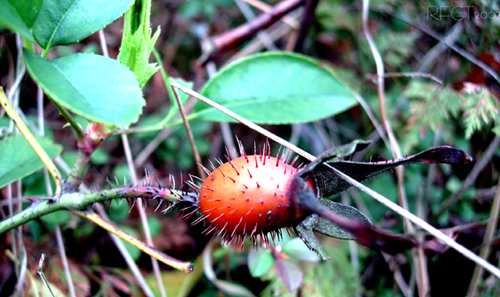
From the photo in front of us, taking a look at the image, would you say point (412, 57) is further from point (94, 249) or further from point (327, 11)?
point (94, 249)

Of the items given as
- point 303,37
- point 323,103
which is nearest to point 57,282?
point 323,103

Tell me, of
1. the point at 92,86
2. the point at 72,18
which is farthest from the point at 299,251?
the point at 72,18

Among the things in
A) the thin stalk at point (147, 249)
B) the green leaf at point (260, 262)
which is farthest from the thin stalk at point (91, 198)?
the green leaf at point (260, 262)

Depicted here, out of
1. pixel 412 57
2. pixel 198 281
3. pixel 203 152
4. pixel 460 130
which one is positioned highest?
pixel 412 57

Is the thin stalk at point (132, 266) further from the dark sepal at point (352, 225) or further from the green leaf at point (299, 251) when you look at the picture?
the dark sepal at point (352, 225)

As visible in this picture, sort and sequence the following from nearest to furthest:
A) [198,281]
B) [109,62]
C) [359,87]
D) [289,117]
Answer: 1. [109,62]
2. [289,117]
3. [198,281]
4. [359,87]

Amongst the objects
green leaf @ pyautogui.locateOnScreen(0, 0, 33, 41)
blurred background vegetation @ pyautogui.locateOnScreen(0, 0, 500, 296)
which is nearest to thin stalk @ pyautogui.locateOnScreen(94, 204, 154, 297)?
blurred background vegetation @ pyautogui.locateOnScreen(0, 0, 500, 296)

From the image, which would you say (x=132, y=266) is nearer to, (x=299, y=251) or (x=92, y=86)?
(x=299, y=251)
